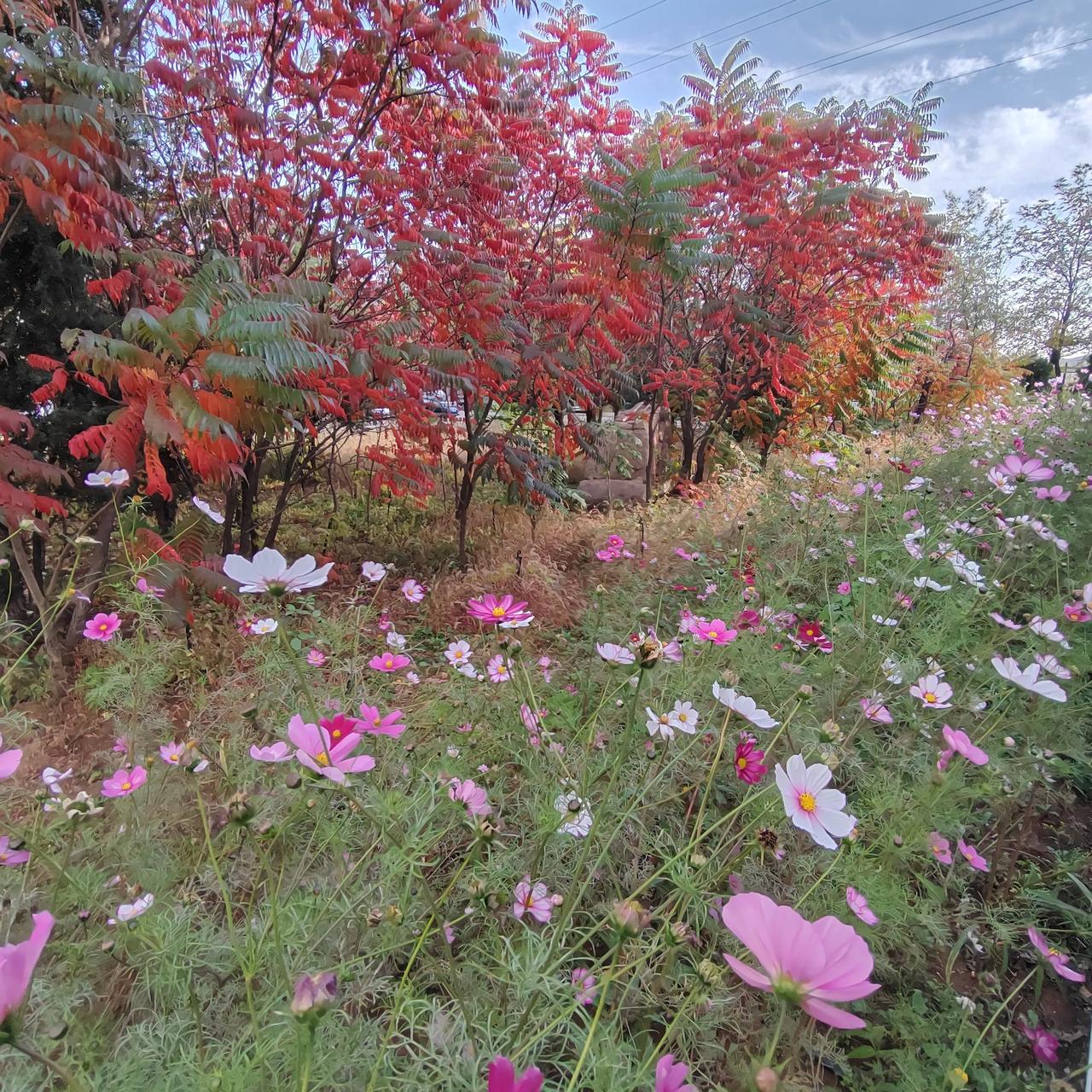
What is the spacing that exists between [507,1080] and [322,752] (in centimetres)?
35

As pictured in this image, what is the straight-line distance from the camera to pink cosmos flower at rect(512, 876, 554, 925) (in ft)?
2.74

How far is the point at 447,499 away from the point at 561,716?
3.01 meters

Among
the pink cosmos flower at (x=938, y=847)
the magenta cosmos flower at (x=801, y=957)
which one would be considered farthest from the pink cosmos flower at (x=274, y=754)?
the pink cosmos flower at (x=938, y=847)

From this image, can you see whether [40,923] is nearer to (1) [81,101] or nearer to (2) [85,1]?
(1) [81,101]

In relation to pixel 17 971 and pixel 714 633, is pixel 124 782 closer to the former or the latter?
pixel 17 971

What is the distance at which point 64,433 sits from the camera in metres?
2.41

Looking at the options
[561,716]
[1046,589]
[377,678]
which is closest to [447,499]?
[377,678]

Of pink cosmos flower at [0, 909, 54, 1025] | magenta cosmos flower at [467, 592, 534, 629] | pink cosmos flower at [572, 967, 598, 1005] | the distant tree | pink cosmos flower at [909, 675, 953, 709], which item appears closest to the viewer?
pink cosmos flower at [0, 909, 54, 1025]

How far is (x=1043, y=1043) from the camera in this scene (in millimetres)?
952

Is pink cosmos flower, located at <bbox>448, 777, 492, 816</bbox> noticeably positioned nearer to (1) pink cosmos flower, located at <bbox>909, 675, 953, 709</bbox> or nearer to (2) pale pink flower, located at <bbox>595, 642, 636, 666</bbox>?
(2) pale pink flower, located at <bbox>595, 642, 636, 666</bbox>

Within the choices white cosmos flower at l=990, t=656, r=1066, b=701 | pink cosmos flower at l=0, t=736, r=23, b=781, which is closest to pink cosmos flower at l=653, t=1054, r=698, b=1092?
pink cosmos flower at l=0, t=736, r=23, b=781

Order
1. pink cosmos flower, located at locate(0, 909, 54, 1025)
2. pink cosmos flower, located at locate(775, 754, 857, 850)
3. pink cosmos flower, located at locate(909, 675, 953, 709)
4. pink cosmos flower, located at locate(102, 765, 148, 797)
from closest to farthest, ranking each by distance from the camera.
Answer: pink cosmos flower, located at locate(0, 909, 54, 1025) < pink cosmos flower, located at locate(775, 754, 857, 850) < pink cosmos flower, located at locate(102, 765, 148, 797) < pink cosmos flower, located at locate(909, 675, 953, 709)

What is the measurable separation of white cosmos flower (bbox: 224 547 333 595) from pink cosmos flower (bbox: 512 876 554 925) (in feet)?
1.74

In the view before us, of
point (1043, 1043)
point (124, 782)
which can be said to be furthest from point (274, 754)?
point (1043, 1043)
